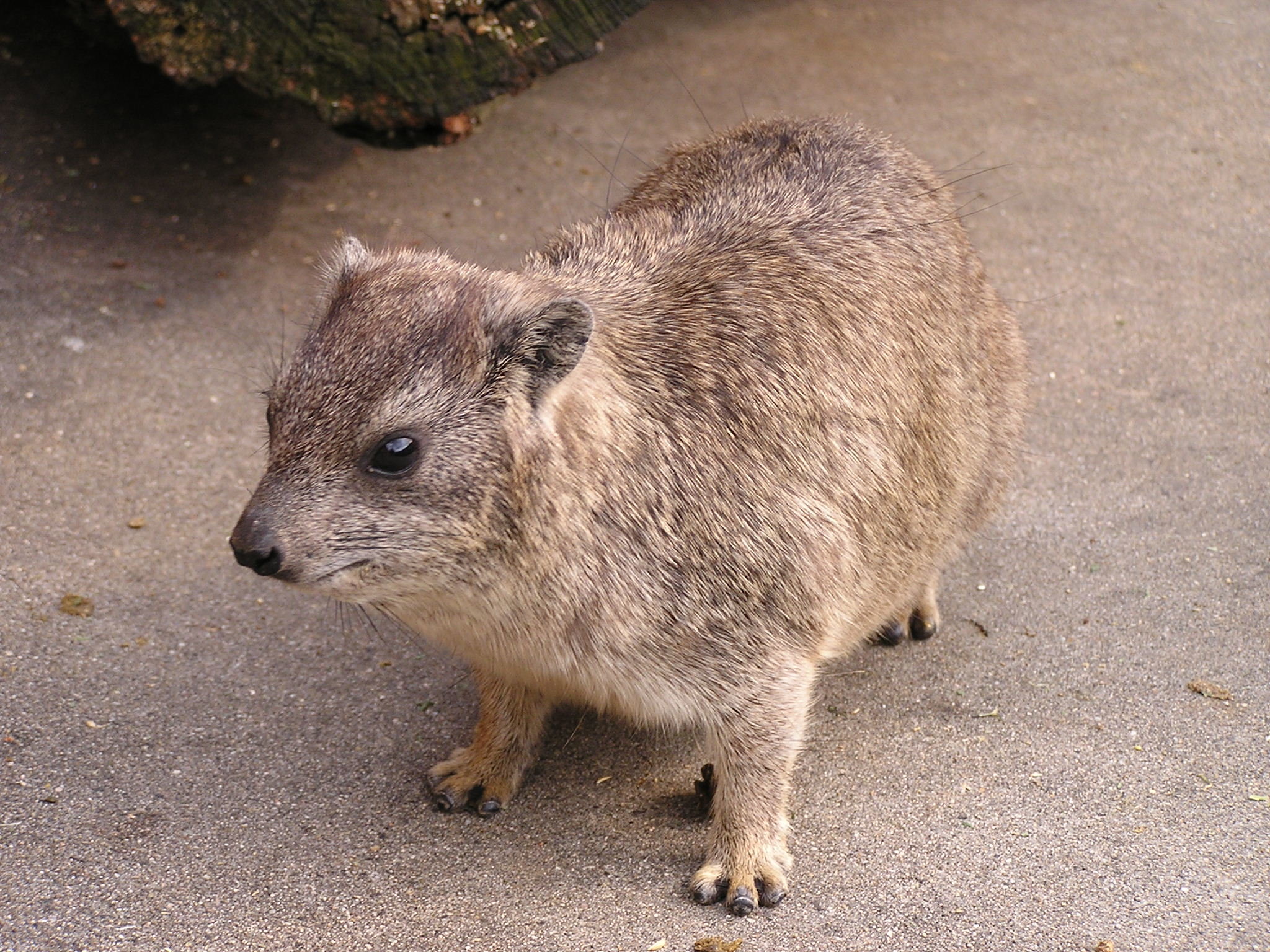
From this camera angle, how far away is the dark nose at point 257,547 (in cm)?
348

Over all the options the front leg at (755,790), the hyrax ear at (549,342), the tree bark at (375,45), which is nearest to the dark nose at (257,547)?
the hyrax ear at (549,342)

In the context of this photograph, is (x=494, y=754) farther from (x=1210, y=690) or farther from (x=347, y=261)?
(x=1210, y=690)

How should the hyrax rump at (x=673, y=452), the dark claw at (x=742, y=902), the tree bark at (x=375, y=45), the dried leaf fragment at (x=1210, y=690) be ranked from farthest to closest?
the tree bark at (x=375, y=45) < the dried leaf fragment at (x=1210, y=690) < the dark claw at (x=742, y=902) < the hyrax rump at (x=673, y=452)

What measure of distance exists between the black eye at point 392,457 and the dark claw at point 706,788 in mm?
1621

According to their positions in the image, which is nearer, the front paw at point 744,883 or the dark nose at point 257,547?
the dark nose at point 257,547

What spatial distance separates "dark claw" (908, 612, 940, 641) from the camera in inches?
214

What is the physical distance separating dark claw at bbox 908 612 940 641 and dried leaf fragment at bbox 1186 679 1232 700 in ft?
3.29

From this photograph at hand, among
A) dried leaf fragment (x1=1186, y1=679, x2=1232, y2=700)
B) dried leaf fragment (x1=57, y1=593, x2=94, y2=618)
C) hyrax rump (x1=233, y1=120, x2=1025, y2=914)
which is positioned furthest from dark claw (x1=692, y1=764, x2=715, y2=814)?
dried leaf fragment (x1=57, y1=593, x2=94, y2=618)

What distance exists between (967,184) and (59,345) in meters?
5.83

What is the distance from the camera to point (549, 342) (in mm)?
3662

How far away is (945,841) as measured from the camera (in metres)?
4.30

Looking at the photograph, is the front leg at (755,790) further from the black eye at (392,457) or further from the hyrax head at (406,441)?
the black eye at (392,457)

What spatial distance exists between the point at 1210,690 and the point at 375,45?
4.79m

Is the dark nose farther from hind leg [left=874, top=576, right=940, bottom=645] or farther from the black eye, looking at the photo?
hind leg [left=874, top=576, right=940, bottom=645]
